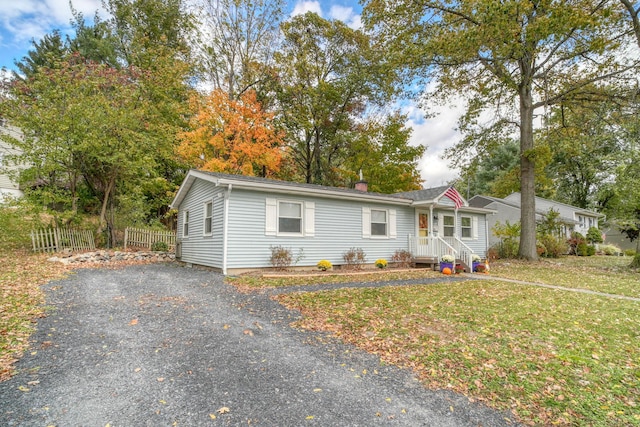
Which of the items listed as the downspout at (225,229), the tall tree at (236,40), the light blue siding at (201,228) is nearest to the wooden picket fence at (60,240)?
the light blue siding at (201,228)

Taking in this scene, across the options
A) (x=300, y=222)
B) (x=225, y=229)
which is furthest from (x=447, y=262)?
(x=225, y=229)

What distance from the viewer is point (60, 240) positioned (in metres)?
13.4

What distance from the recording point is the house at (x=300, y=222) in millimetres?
9969

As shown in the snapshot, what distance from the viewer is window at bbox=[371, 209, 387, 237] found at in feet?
43.2

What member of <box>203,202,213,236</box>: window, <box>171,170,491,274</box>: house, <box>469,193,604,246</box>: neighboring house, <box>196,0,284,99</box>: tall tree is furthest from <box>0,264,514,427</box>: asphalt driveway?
<box>469,193,604,246</box>: neighboring house

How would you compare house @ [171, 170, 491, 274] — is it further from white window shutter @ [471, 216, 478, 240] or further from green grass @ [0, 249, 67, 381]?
green grass @ [0, 249, 67, 381]

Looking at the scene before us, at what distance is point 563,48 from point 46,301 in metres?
20.1

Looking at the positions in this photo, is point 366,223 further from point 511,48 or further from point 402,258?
point 511,48

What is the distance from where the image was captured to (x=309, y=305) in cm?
630

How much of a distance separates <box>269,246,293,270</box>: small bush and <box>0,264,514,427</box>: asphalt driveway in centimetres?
482

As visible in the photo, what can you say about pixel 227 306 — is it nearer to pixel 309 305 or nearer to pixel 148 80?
pixel 309 305

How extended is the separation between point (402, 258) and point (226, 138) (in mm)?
11582

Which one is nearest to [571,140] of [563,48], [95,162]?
[563,48]

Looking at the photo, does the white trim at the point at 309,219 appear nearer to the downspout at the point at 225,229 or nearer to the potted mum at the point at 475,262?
the downspout at the point at 225,229
